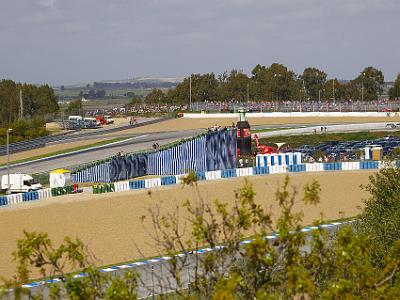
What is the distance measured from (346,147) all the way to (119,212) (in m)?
24.5

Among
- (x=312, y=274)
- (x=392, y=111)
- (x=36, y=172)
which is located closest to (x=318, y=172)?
(x=36, y=172)

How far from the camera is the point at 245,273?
28.2 feet

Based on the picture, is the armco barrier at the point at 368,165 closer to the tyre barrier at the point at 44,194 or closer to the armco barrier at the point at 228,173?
the armco barrier at the point at 228,173

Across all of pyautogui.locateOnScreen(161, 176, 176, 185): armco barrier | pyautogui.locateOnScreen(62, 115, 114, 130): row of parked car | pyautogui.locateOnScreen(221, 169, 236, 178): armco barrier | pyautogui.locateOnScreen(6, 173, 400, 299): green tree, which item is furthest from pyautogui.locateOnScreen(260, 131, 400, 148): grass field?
pyautogui.locateOnScreen(6, 173, 400, 299): green tree

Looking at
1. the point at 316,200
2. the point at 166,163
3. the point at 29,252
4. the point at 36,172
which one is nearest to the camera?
the point at 29,252

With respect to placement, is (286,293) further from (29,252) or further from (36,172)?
(36,172)

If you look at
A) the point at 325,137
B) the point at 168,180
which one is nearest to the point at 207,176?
the point at 168,180

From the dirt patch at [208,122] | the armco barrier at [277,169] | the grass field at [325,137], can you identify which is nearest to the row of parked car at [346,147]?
the grass field at [325,137]

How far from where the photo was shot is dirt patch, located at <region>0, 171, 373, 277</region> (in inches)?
1057

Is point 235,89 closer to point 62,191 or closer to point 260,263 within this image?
point 62,191

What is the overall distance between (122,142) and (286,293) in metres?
60.8

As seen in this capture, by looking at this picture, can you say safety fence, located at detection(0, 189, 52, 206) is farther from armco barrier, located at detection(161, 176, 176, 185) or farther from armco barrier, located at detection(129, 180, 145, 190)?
armco barrier, located at detection(161, 176, 176, 185)

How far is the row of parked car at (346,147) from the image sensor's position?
49938 millimetres

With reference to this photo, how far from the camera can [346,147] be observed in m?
53.2
